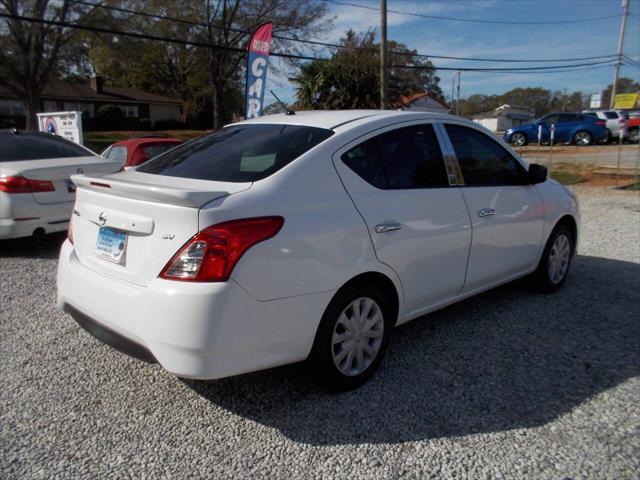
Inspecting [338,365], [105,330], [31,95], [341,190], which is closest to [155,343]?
[105,330]

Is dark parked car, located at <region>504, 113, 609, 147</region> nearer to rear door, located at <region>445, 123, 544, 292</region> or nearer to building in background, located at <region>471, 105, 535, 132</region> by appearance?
rear door, located at <region>445, 123, 544, 292</region>

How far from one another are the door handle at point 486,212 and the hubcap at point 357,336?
1212 millimetres

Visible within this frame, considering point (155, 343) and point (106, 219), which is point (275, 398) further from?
point (106, 219)

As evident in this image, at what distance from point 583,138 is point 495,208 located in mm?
25350

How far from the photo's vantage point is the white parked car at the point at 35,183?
5.80 m

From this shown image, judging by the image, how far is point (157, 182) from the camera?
9.86ft

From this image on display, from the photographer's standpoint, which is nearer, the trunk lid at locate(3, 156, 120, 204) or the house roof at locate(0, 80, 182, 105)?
the trunk lid at locate(3, 156, 120, 204)

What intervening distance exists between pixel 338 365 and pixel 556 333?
6.54ft

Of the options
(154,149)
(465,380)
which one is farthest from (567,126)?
(465,380)

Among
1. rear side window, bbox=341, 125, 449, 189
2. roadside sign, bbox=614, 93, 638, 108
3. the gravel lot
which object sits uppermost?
roadside sign, bbox=614, 93, 638, 108

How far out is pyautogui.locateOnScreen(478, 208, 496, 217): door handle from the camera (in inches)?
151

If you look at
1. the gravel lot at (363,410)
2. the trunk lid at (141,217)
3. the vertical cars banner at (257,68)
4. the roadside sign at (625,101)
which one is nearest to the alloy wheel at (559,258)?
the gravel lot at (363,410)

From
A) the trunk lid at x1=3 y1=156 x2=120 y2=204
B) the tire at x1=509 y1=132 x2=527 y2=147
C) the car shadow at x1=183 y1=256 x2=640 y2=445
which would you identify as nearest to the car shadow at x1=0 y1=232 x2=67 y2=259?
the trunk lid at x1=3 y1=156 x2=120 y2=204

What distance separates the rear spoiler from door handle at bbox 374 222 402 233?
0.93m
